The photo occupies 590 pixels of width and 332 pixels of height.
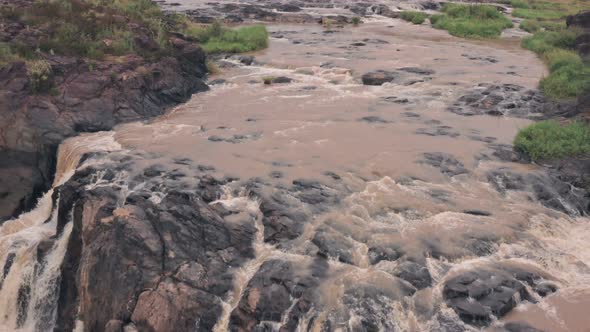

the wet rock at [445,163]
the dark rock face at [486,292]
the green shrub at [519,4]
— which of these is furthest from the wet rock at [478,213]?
the green shrub at [519,4]

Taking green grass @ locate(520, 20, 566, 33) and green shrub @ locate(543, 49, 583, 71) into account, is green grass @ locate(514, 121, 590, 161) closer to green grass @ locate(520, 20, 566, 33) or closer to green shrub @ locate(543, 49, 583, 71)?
Answer: green shrub @ locate(543, 49, 583, 71)

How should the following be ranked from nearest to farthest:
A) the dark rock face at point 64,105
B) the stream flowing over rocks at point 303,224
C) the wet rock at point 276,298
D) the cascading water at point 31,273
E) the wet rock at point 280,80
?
the wet rock at point 276,298
the stream flowing over rocks at point 303,224
the cascading water at point 31,273
the dark rock face at point 64,105
the wet rock at point 280,80

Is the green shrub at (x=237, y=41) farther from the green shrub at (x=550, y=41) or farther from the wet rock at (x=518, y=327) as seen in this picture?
the wet rock at (x=518, y=327)

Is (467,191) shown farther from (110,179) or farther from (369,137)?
(110,179)

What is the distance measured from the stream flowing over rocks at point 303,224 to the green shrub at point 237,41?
11118 mm

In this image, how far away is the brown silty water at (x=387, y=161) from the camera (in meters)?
11.5

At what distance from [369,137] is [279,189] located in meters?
5.24

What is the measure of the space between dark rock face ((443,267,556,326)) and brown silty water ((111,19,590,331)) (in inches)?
9.0

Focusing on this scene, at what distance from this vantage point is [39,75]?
1975 centimetres

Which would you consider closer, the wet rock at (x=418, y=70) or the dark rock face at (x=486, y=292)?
the dark rock face at (x=486, y=292)

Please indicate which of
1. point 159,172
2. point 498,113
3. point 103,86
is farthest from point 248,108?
point 498,113

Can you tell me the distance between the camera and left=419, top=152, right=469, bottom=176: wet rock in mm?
16109

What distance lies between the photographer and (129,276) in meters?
11.6

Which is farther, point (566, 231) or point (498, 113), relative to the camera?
point (498, 113)
